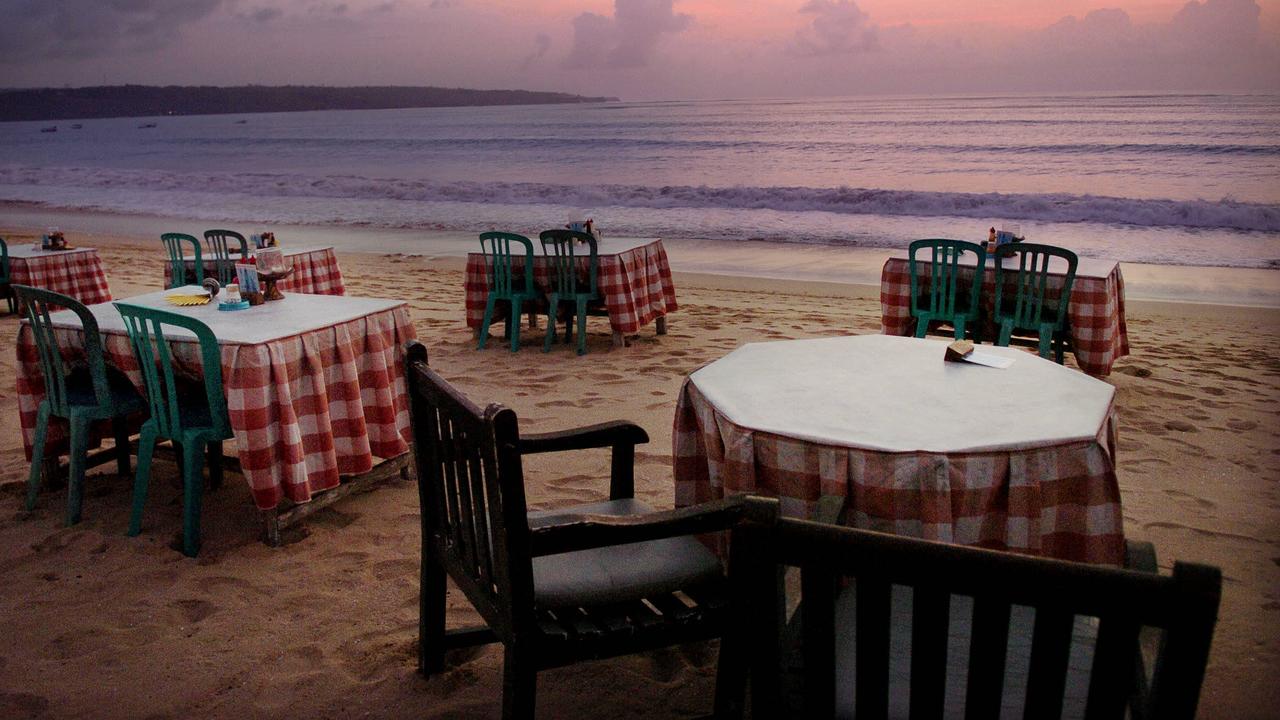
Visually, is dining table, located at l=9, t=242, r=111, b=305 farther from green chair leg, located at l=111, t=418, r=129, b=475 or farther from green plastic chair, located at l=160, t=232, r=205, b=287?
green chair leg, located at l=111, t=418, r=129, b=475

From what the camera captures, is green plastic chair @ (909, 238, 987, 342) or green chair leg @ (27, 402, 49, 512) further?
green plastic chair @ (909, 238, 987, 342)

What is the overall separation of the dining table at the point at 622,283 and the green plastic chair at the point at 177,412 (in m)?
3.00

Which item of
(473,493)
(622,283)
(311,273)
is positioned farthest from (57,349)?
(311,273)

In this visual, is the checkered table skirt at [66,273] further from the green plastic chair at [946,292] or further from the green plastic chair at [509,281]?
the green plastic chair at [946,292]

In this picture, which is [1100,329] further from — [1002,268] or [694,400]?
[694,400]

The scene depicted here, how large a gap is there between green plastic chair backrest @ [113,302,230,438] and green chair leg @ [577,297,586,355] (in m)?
2.88

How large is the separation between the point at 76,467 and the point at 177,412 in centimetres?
58

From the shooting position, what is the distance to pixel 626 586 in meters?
1.69

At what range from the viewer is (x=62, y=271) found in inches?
264

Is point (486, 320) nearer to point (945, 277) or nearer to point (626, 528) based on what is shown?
point (945, 277)

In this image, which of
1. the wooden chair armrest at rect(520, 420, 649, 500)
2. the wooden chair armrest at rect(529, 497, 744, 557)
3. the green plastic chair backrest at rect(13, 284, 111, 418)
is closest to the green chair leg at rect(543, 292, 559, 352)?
the green plastic chair backrest at rect(13, 284, 111, 418)

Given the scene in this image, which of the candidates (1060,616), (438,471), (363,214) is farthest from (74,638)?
(363,214)

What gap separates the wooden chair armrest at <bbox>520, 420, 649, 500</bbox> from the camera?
→ 1965 mm

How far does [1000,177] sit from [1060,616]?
19.9m
